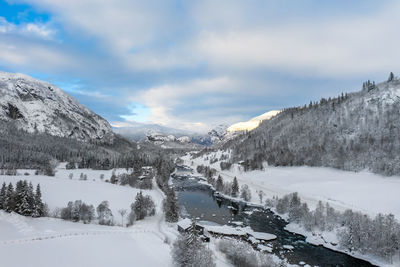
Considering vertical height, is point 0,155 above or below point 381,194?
above

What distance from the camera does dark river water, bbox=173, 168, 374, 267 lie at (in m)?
52.7

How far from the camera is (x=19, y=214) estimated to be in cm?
6347

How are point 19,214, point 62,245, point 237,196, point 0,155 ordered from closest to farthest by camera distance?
point 62,245
point 19,214
point 237,196
point 0,155

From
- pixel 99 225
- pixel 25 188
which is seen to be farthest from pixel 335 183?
pixel 25 188

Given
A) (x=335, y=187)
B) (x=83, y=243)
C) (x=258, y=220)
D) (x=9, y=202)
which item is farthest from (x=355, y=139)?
(x=9, y=202)

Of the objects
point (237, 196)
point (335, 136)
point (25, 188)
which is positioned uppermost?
point (335, 136)

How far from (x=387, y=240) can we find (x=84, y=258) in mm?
62276

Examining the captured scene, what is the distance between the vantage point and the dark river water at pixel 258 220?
173 ft

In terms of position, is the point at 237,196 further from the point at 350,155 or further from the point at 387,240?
the point at 350,155

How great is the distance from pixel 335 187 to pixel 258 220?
1963 inches

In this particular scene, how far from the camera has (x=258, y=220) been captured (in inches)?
3103

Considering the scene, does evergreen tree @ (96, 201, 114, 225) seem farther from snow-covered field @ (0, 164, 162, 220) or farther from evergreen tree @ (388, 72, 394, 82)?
evergreen tree @ (388, 72, 394, 82)

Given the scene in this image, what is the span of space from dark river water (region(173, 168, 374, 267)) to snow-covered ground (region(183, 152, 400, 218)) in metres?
17.2

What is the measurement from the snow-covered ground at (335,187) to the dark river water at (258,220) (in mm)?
17200
